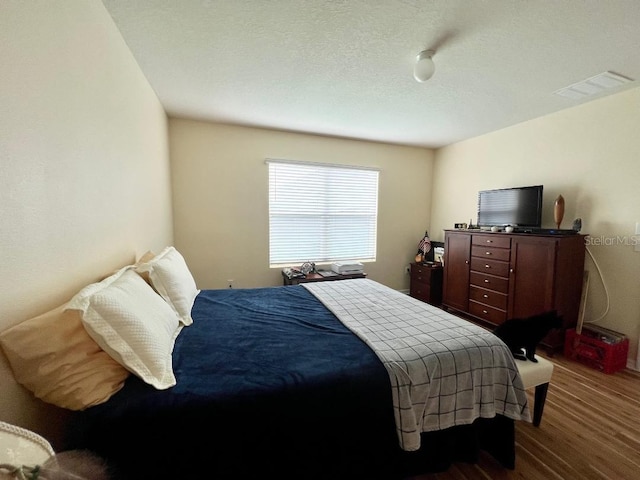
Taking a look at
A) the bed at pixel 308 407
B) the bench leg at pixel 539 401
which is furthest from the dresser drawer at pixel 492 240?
the bed at pixel 308 407

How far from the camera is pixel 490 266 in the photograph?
2963 mm

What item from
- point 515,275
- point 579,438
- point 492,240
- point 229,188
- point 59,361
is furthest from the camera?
point 229,188

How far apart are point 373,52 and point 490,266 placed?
2.49m

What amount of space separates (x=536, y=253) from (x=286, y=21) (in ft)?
9.38

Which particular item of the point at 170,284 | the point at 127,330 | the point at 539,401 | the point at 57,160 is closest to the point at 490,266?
the point at 539,401

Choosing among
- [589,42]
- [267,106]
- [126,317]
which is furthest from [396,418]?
[267,106]

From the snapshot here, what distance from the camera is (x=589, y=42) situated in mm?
1676

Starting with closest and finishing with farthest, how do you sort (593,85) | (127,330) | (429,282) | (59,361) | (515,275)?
(59,361) → (127,330) → (593,85) → (515,275) → (429,282)

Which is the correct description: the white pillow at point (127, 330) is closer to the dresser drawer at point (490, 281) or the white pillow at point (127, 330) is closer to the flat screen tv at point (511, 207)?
the dresser drawer at point (490, 281)

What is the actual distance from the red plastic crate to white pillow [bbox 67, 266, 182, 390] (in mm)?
3233

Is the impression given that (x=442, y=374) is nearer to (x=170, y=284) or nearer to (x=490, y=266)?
(x=170, y=284)

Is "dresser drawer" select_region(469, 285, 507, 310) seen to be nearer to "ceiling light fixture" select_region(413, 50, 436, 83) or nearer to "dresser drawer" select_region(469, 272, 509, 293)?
"dresser drawer" select_region(469, 272, 509, 293)

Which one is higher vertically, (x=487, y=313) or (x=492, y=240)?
(x=492, y=240)

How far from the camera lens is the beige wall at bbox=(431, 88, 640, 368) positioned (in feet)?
7.58
